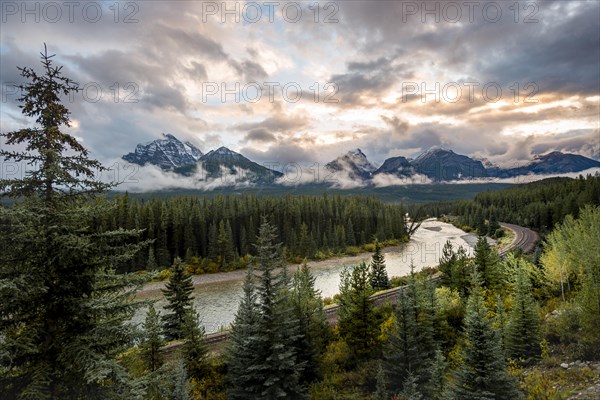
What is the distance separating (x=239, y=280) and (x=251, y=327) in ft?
174

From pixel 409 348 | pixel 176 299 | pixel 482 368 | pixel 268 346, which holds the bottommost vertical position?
pixel 409 348

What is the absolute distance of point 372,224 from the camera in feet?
396

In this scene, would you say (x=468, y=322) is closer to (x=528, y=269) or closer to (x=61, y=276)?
(x=61, y=276)

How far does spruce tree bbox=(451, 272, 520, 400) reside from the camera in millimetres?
15125

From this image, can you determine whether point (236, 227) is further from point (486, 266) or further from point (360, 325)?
point (360, 325)

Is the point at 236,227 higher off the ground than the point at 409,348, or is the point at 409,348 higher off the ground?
the point at 236,227

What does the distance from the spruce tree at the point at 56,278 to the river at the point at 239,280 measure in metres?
18.3

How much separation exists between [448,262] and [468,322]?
28039 mm

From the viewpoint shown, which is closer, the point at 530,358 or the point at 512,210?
the point at 530,358

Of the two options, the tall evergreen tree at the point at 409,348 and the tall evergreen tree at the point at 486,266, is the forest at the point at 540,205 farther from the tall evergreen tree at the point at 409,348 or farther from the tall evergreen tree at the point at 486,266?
the tall evergreen tree at the point at 409,348

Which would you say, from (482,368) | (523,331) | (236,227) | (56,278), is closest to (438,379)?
(482,368)

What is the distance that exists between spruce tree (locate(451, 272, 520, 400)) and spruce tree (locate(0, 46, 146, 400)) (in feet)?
45.7

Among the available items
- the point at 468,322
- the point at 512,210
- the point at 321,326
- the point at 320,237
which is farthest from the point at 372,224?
the point at 468,322

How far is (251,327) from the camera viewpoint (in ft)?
64.4
